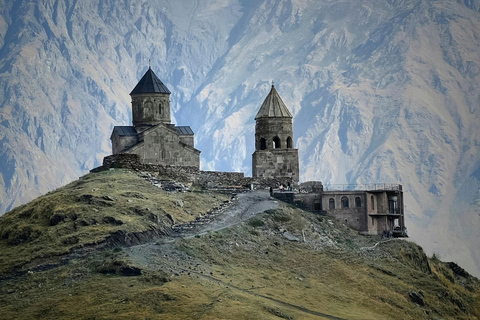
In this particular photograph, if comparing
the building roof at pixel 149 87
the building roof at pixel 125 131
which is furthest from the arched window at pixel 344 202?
the building roof at pixel 149 87

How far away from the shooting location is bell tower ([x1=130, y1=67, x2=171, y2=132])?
308 ft

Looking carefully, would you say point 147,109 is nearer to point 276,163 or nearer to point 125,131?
point 125,131

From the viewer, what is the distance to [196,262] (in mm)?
61312

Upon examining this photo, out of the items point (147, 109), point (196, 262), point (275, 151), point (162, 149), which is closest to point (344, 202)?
point (275, 151)

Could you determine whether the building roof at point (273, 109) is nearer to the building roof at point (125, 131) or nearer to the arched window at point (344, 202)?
the building roof at point (125, 131)

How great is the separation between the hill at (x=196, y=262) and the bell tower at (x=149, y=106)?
45.5 feet

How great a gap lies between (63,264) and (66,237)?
121 inches

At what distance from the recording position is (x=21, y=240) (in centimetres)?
6400

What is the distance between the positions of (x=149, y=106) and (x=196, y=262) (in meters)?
35.0

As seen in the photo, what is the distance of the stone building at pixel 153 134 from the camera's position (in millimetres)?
91688

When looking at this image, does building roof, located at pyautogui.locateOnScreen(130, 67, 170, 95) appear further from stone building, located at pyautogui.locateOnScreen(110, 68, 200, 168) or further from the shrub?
the shrub

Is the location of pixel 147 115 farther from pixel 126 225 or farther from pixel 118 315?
pixel 118 315

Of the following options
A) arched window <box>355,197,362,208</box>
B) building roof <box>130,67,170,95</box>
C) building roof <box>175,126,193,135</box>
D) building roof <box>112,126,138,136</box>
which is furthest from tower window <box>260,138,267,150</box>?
arched window <box>355,197,362,208</box>

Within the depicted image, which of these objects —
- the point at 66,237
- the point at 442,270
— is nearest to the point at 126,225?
the point at 66,237
